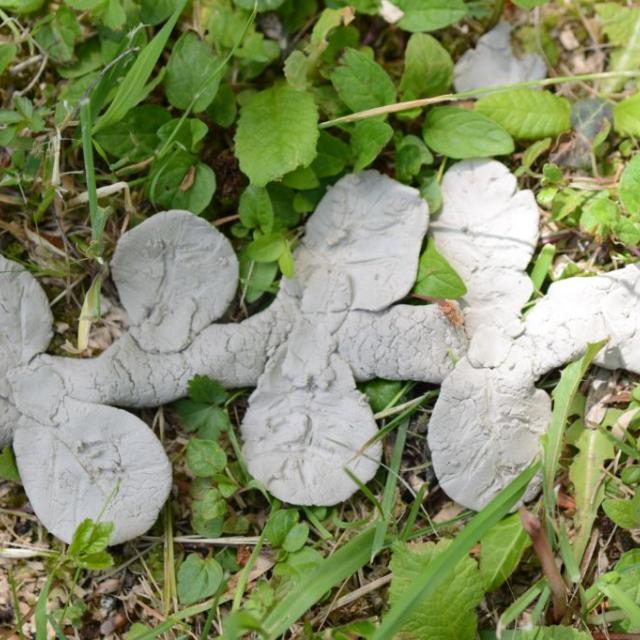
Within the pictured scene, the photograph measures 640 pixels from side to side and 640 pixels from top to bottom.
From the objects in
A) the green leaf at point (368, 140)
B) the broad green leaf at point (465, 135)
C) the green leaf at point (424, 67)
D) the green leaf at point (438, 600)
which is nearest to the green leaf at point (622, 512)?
the green leaf at point (438, 600)

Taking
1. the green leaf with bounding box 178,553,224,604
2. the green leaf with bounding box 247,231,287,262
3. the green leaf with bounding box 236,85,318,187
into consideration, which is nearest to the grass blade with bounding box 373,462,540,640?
the green leaf with bounding box 178,553,224,604

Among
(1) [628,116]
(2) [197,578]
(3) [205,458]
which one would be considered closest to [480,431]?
(3) [205,458]

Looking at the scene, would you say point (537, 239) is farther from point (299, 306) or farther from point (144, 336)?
point (144, 336)

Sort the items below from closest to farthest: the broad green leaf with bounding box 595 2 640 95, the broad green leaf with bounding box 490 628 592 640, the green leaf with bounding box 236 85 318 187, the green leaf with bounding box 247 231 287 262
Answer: the broad green leaf with bounding box 490 628 592 640, the green leaf with bounding box 236 85 318 187, the green leaf with bounding box 247 231 287 262, the broad green leaf with bounding box 595 2 640 95

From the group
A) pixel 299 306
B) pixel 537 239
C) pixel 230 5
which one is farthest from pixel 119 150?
pixel 537 239

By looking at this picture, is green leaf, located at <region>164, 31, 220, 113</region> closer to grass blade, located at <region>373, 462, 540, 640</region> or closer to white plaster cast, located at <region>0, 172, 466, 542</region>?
white plaster cast, located at <region>0, 172, 466, 542</region>

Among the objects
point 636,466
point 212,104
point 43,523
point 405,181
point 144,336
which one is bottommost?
point 43,523

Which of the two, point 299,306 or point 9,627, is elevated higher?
point 299,306
